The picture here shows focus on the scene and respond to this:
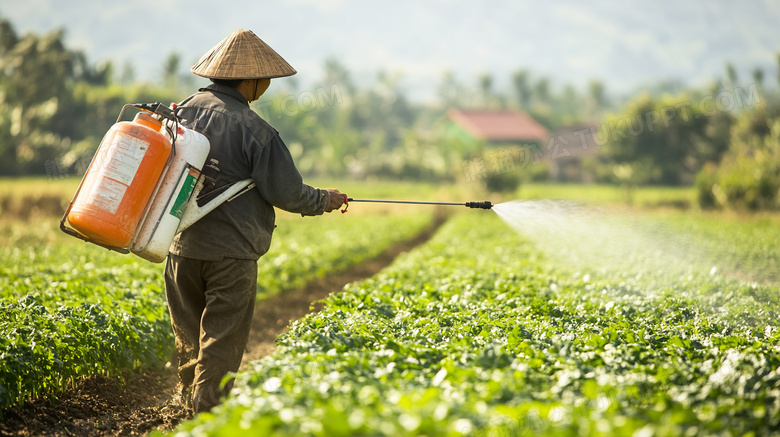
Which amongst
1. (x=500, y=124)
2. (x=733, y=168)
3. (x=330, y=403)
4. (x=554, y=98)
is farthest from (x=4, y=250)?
(x=554, y=98)

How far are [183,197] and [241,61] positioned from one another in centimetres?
115

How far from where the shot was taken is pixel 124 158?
4.09 metres

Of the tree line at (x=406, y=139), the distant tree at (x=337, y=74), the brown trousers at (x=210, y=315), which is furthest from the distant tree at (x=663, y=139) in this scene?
the distant tree at (x=337, y=74)

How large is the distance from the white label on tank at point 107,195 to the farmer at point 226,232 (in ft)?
1.79

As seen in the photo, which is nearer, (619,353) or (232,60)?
(619,353)

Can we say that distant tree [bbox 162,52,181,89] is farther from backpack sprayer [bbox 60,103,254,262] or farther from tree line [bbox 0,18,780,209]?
backpack sprayer [bbox 60,103,254,262]

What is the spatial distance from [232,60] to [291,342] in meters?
2.12

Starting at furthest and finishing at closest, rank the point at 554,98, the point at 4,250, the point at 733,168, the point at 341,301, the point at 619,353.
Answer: the point at 554,98 < the point at 733,168 < the point at 4,250 < the point at 341,301 < the point at 619,353

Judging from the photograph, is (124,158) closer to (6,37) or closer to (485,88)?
(6,37)

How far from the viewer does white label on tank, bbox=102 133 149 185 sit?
4.08 m

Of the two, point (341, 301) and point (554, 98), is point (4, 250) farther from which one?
point (554, 98)

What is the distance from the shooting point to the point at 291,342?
162 inches

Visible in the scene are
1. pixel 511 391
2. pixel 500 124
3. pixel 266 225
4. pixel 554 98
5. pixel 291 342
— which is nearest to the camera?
pixel 511 391

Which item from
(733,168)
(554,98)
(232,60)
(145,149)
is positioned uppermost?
(554,98)
